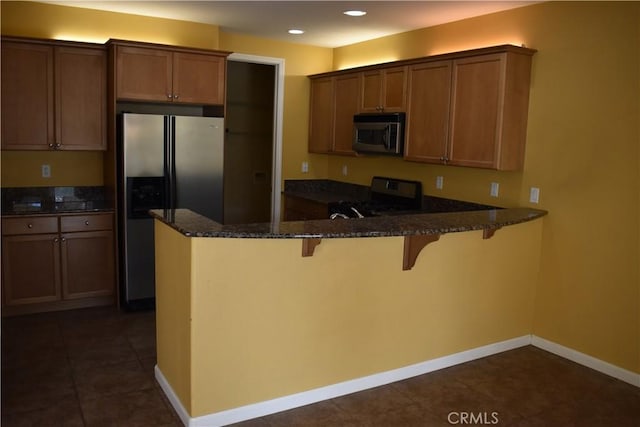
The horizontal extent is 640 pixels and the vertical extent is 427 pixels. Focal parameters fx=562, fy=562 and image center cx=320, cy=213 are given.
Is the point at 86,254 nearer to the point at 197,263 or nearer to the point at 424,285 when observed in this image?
the point at 197,263

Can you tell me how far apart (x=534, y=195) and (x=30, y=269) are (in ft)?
12.3

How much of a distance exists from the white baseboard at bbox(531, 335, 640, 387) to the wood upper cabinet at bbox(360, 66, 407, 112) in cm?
210

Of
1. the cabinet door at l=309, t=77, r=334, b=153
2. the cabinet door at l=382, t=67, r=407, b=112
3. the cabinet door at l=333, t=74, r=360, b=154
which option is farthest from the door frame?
the cabinet door at l=382, t=67, r=407, b=112

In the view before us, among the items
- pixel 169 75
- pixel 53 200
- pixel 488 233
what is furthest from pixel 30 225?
pixel 488 233

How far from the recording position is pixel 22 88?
421 cm

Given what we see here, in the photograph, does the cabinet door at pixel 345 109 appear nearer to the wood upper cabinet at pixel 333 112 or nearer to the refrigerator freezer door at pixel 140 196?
the wood upper cabinet at pixel 333 112

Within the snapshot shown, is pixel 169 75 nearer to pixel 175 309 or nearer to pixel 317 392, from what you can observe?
pixel 175 309

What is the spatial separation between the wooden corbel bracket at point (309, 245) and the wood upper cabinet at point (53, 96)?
2.47 meters

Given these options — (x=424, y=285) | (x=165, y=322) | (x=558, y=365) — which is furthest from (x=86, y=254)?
(x=558, y=365)

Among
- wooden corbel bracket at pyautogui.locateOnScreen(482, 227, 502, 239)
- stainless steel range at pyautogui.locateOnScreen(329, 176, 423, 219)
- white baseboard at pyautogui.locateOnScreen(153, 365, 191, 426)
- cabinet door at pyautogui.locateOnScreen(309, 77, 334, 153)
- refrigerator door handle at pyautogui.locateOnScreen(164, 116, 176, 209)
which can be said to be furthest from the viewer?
cabinet door at pyautogui.locateOnScreen(309, 77, 334, 153)

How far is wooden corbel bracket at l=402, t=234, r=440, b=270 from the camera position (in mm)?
3146

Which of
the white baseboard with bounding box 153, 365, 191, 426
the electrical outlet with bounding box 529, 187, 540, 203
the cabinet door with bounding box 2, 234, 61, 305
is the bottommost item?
the white baseboard with bounding box 153, 365, 191, 426

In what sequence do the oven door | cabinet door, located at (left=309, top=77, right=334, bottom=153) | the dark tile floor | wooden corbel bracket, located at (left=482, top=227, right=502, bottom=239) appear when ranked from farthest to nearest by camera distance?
cabinet door, located at (left=309, top=77, right=334, bottom=153) < the oven door < wooden corbel bracket, located at (left=482, top=227, right=502, bottom=239) < the dark tile floor

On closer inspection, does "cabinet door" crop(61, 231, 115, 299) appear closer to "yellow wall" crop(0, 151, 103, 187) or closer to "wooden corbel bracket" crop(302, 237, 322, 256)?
"yellow wall" crop(0, 151, 103, 187)
